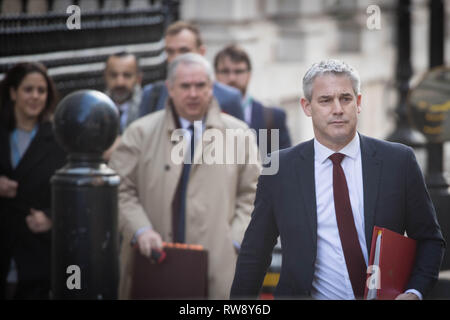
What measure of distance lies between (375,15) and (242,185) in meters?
1.09

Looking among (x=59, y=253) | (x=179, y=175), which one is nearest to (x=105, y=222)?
(x=59, y=253)

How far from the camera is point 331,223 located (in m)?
2.80

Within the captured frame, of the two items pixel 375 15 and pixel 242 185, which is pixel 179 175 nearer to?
pixel 242 185

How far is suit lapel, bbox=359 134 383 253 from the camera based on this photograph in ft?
9.13

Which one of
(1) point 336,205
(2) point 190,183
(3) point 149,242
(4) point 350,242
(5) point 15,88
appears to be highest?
(5) point 15,88

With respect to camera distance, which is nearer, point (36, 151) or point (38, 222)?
point (38, 222)

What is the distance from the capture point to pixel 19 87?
18.0 feet

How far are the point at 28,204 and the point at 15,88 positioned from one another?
27.6 inches

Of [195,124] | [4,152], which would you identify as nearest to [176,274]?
[195,124]

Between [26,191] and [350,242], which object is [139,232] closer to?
[26,191]

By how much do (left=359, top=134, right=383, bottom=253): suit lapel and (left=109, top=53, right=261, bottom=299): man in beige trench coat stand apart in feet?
5.66

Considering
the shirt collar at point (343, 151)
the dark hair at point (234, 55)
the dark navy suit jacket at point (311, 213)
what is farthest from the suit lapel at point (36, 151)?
the shirt collar at point (343, 151)

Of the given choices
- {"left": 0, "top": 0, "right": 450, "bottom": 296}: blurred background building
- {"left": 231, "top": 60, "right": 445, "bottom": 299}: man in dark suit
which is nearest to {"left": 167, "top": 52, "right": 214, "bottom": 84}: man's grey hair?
{"left": 0, "top": 0, "right": 450, "bottom": 296}: blurred background building

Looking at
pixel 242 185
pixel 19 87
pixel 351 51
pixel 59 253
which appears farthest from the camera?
pixel 351 51
